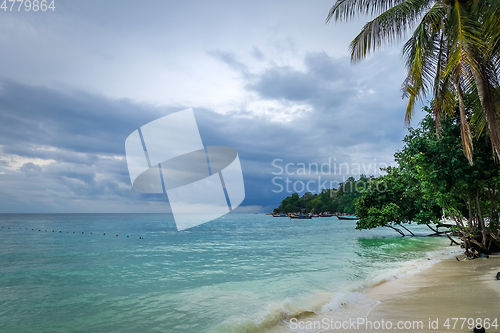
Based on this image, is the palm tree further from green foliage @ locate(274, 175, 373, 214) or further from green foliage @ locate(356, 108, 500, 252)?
green foliage @ locate(274, 175, 373, 214)

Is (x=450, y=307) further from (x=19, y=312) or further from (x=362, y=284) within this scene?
(x=19, y=312)

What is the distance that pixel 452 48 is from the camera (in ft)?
24.1

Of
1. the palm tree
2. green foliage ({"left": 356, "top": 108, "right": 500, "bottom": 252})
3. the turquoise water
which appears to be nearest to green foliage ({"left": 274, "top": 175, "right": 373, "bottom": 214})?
green foliage ({"left": 356, "top": 108, "right": 500, "bottom": 252})

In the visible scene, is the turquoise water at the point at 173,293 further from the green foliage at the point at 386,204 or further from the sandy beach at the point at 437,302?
the green foliage at the point at 386,204

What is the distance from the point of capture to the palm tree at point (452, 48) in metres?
6.77

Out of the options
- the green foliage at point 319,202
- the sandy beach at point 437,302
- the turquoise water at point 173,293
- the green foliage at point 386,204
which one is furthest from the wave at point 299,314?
the green foliage at point 319,202

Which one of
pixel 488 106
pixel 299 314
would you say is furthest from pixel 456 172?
pixel 299 314

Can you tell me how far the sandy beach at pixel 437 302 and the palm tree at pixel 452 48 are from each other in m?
3.28

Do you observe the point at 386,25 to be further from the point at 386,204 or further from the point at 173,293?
the point at 386,204

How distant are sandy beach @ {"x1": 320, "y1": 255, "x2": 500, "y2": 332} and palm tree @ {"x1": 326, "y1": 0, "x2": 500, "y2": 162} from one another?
3.28 m

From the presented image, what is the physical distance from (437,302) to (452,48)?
6261 millimetres

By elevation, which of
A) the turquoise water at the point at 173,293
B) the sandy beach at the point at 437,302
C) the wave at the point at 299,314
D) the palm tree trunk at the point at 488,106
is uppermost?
the palm tree trunk at the point at 488,106

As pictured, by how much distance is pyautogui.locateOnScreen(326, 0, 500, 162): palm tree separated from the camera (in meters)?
6.77

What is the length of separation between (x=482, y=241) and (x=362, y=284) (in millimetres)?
6957
